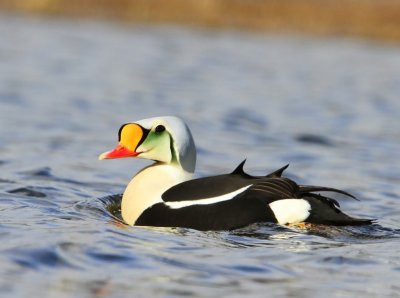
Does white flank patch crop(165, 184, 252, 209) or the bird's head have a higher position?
the bird's head

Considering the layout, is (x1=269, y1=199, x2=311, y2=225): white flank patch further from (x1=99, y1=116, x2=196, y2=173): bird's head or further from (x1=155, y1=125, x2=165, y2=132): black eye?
(x1=155, y1=125, x2=165, y2=132): black eye

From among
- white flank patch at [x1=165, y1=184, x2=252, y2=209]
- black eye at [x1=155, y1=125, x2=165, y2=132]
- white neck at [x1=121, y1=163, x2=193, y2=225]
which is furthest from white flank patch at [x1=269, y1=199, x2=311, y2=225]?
black eye at [x1=155, y1=125, x2=165, y2=132]

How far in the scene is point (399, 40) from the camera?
2353cm

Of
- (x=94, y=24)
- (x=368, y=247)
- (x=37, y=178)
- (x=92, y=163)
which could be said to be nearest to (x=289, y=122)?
(x=92, y=163)

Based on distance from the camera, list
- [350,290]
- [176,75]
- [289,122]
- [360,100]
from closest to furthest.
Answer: [350,290]
[289,122]
[360,100]
[176,75]

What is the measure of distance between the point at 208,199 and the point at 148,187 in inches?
19.3

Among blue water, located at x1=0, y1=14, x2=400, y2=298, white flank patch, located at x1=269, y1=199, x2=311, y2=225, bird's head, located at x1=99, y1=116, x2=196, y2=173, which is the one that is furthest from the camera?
bird's head, located at x1=99, y1=116, x2=196, y2=173

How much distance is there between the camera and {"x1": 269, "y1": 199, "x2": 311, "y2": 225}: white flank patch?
7.50 meters

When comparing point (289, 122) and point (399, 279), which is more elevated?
point (289, 122)

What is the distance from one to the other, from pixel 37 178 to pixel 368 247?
3531 mm

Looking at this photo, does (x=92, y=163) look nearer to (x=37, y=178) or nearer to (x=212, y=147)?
(x=37, y=178)

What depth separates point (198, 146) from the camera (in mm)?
12797

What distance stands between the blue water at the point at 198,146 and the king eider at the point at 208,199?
0.30ft

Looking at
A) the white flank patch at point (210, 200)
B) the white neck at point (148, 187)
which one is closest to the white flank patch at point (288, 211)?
the white flank patch at point (210, 200)
